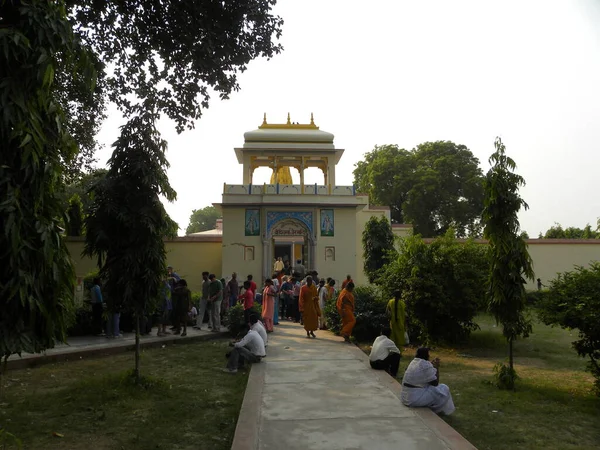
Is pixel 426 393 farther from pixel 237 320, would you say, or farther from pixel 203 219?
pixel 203 219

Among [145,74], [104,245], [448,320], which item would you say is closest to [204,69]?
[145,74]

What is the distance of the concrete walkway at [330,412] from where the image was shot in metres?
4.57

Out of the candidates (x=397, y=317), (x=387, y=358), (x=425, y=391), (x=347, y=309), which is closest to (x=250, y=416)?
(x=425, y=391)

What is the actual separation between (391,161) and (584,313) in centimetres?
3106

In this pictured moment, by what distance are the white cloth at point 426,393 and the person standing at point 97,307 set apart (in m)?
7.46

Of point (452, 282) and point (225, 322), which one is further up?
point (452, 282)

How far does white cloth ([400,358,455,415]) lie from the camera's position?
5.63m

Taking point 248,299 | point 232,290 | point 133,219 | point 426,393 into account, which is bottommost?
point 426,393

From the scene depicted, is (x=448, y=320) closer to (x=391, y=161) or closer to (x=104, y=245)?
(x=104, y=245)

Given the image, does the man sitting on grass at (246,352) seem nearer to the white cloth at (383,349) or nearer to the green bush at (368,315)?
the white cloth at (383,349)

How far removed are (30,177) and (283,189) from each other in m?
20.2

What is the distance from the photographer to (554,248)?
2328 centimetres

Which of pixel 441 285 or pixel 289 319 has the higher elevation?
pixel 441 285

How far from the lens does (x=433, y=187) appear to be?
3369 centimetres
